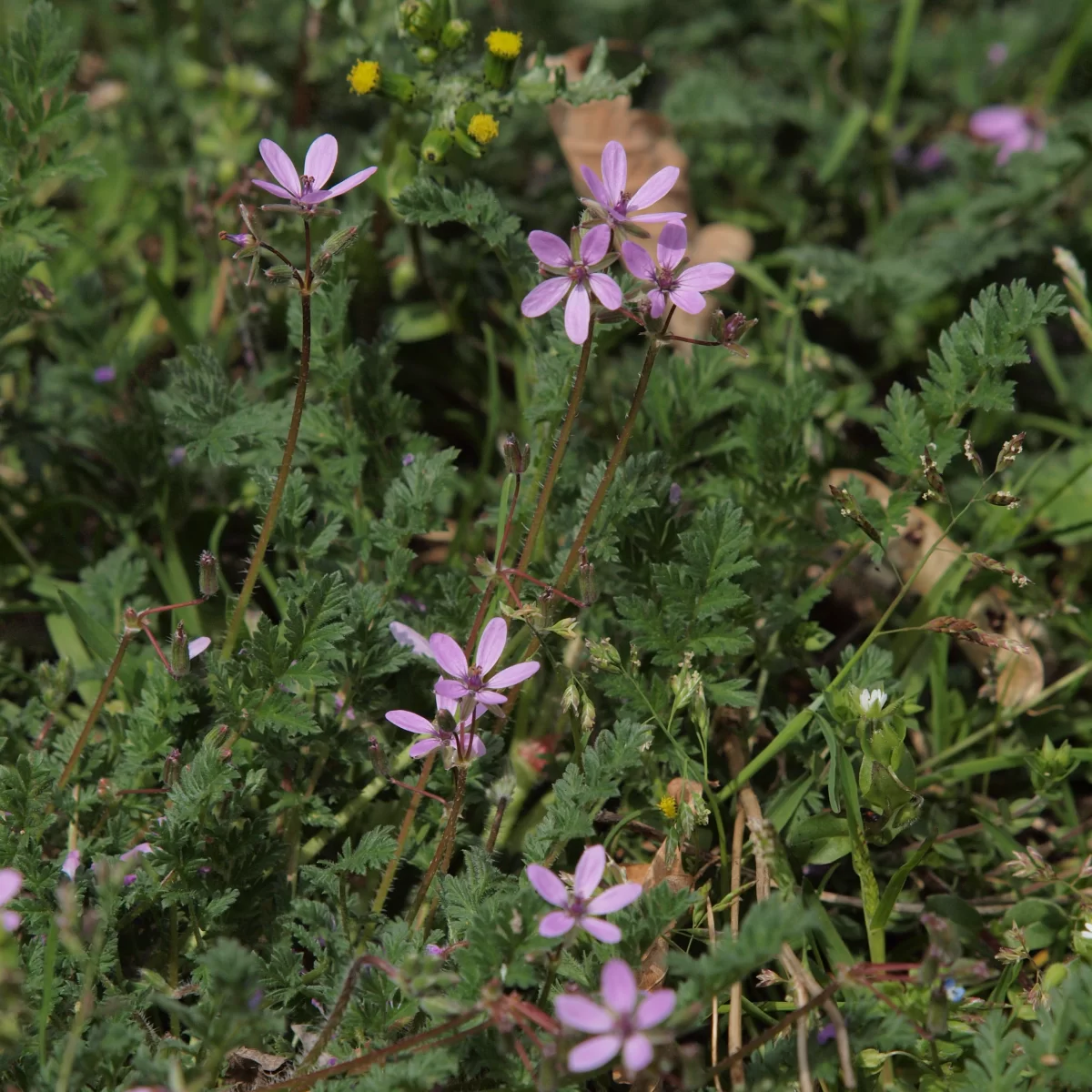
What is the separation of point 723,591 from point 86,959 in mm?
1451

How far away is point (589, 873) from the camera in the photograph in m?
1.93

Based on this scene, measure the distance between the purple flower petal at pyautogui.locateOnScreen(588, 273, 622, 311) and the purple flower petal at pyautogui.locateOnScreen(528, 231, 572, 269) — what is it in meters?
0.06

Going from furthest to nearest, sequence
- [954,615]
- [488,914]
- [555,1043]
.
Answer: [954,615], [488,914], [555,1043]

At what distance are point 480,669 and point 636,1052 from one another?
2.58ft

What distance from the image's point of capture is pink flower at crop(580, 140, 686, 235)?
2.10 m

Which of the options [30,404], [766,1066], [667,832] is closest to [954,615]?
[667,832]

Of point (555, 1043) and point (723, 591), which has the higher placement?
point (723, 591)

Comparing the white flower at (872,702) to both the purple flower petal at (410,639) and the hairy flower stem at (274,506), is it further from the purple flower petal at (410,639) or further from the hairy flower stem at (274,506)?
the hairy flower stem at (274,506)

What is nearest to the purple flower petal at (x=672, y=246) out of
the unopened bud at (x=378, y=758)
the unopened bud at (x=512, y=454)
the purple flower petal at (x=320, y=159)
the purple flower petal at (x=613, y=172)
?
the purple flower petal at (x=613, y=172)

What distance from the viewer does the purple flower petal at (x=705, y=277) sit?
217 centimetres

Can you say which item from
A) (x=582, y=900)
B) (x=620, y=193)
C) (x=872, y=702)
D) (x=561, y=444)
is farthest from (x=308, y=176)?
(x=872, y=702)

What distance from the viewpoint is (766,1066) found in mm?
1981

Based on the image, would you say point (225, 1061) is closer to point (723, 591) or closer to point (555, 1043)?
point (555, 1043)

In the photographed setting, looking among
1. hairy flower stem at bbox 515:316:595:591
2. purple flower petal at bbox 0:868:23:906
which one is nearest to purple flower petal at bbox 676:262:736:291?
hairy flower stem at bbox 515:316:595:591
